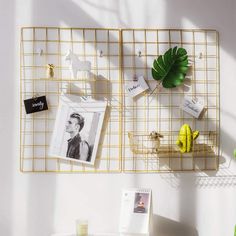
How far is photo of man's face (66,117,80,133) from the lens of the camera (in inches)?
93.0

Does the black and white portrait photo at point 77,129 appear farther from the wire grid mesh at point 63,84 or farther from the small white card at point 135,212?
the small white card at point 135,212

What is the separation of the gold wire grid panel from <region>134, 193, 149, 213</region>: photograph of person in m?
0.19

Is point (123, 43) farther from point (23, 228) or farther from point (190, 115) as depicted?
point (23, 228)

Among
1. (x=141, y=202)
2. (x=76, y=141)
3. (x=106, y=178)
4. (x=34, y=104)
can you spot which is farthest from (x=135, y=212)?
(x=34, y=104)

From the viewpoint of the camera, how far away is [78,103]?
7.77 feet

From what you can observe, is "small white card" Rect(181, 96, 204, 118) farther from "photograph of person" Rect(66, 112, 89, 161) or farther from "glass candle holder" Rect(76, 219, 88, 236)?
"glass candle holder" Rect(76, 219, 88, 236)

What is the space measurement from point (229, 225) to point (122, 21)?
1.30m

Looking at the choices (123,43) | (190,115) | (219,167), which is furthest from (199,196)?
(123,43)

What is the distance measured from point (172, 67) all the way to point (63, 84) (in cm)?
60

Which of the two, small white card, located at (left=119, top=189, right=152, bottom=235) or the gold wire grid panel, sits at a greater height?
the gold wire grid panel

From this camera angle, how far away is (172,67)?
7.67 ft

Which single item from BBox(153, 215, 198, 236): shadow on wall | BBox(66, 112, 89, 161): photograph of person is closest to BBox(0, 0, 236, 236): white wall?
BBox(153, 215, 198, 236): shadow on wall

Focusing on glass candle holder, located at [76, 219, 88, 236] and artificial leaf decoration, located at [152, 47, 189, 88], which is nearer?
glass candle holder, located at [76, 219, 88, 236]

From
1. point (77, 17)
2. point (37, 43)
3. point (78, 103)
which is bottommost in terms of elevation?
point (78, 103)
